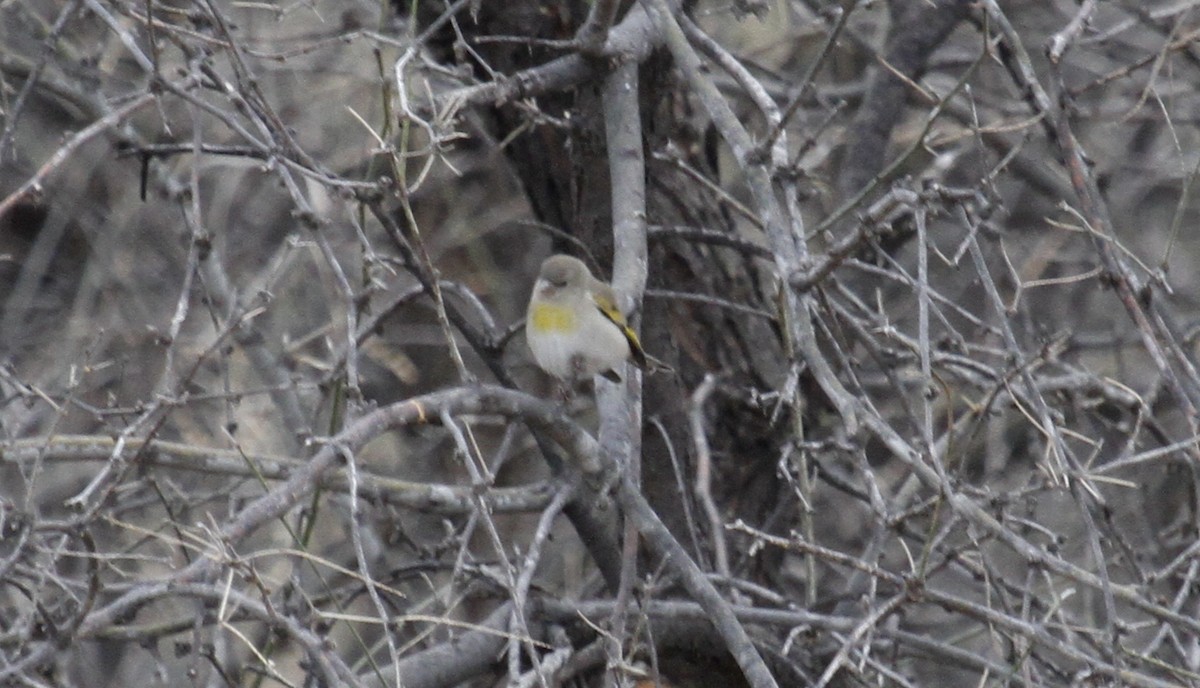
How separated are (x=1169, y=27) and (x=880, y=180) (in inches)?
132

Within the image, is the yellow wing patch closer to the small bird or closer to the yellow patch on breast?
the small bird

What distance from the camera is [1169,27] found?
19.2 feet

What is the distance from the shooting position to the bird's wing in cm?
398

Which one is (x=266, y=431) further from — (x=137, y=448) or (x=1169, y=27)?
(x=1169, y=27)

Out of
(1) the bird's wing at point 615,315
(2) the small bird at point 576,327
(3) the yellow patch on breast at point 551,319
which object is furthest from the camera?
(3) the yellow patch on breast at point 551,319

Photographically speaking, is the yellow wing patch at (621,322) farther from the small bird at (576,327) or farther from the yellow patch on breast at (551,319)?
the yellow patch on breast at (551,319)

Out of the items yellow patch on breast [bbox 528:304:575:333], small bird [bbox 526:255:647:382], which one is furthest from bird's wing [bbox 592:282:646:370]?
yellow patch on breast [bbox 528:304:575:333]

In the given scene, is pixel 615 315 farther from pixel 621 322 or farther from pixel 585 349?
pixel 585 349

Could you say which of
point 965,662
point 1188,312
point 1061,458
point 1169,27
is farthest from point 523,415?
point 1188,312

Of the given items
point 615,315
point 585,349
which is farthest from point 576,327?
point 615,315

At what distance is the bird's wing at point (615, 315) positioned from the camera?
398 cm

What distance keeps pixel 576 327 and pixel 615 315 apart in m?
0.31

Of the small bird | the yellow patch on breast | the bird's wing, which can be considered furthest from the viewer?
the yellow patch on breast

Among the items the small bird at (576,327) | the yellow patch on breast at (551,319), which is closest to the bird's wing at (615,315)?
the small bird at (576,327)
